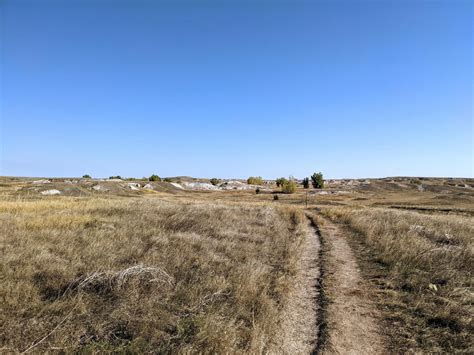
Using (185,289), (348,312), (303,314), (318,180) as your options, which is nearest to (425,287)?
(348,312)

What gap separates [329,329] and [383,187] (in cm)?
9898

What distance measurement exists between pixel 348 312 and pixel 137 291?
4519 millimetres

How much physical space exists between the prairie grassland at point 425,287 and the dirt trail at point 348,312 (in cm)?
35

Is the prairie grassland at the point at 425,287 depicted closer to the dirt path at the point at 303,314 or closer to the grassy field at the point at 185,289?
the grassy field at the point at 185,289

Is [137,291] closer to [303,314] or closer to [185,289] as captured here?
[185,289]

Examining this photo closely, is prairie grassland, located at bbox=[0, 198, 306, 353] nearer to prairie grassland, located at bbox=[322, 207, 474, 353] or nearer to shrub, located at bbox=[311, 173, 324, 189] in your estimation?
prairie grassland, located at bbox=[322, 207, 474, 353]

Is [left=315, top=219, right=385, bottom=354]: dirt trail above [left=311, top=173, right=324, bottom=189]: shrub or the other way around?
the other way around

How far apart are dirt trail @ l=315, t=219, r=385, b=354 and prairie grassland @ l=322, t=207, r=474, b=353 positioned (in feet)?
1.14

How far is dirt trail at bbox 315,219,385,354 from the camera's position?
4.56m

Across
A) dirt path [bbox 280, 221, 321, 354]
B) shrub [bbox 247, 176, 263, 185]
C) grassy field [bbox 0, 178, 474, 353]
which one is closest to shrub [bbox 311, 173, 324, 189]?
shrub [bbox 247, 176, 263, 185]

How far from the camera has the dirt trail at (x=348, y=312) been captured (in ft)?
15.0

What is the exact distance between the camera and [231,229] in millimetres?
12961

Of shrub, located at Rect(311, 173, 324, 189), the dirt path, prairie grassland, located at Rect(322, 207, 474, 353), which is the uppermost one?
shrub, located at Rect(311, 173, 324, 189)

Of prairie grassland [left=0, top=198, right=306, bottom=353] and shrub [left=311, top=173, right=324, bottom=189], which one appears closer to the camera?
prairie grassland [left=0, top=198, right=306, bottom=353]
